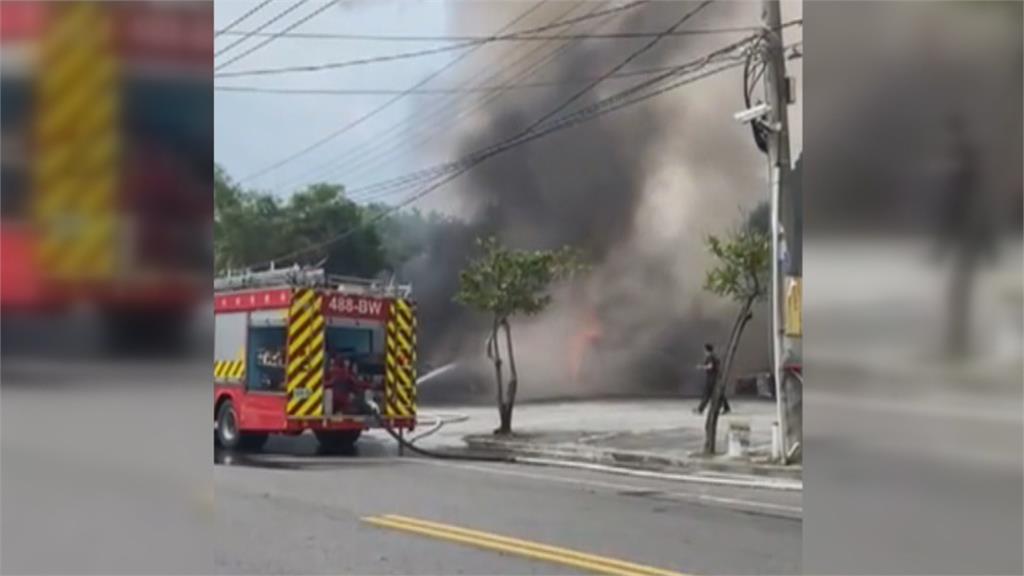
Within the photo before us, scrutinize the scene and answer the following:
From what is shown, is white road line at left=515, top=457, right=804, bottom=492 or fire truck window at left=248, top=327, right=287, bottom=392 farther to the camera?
fire truck window at left=248, top=327, right=287, bottom=392

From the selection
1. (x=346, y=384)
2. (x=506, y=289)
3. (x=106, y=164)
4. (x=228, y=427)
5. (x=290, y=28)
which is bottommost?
(x=228, y=427)

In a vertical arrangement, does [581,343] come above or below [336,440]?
above

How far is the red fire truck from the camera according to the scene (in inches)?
101

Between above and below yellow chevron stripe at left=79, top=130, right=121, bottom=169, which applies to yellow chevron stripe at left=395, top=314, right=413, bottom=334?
below

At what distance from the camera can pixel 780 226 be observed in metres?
2.45

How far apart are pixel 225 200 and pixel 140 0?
1.74 ft

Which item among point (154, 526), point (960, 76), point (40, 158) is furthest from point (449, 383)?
point (960, 76)

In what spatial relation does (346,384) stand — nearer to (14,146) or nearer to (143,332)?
(143,332)

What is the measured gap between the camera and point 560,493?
2502 millimetres

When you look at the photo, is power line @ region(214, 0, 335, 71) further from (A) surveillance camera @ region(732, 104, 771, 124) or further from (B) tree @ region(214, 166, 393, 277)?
(A) surveillance camera @ region(732, 104, 771, 124)

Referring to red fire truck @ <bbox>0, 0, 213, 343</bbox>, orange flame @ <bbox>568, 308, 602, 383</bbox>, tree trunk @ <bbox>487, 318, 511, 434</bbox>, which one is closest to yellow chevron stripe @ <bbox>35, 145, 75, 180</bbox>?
red fire truck @ <bbox>0, 0, 213, 343</bbox>

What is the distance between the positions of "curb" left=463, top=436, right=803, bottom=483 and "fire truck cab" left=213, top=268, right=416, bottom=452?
25 cm

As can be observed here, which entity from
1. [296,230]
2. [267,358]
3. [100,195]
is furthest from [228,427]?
[100,195]

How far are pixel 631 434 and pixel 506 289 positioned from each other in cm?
45
